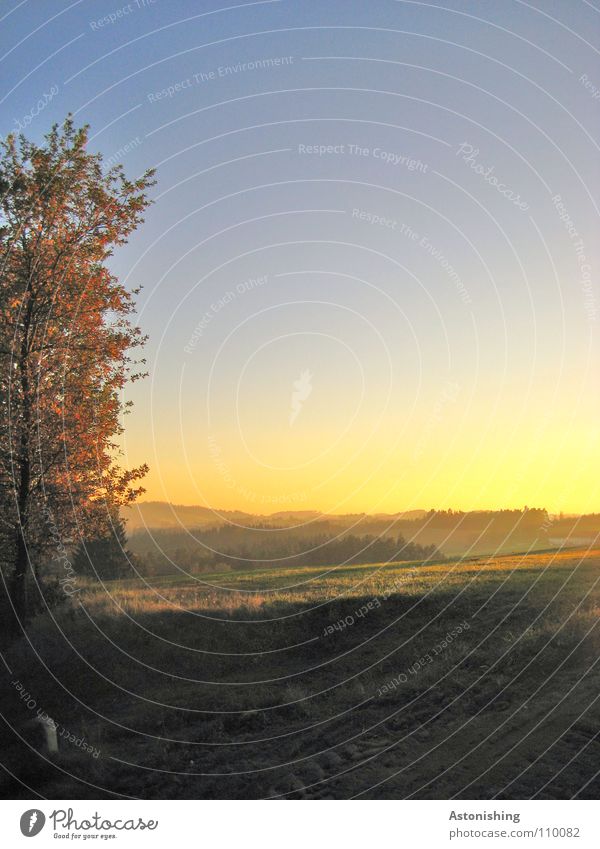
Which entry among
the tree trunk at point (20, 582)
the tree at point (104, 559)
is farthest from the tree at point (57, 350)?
the tree at point (104, 559)

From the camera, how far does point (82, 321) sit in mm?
21438

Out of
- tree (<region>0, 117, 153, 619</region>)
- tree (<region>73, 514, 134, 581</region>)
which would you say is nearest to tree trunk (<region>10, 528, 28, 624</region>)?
tree (<region>0, 117, 153, 619</region>)

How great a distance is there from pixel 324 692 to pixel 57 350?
42.4ft

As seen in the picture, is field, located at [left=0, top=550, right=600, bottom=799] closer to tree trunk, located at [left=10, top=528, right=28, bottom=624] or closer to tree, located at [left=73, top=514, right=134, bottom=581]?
tree trunk, located at [left=10, top=528, right=28, bottom=624]

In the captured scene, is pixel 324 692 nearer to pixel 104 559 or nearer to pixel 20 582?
pixel 20 582

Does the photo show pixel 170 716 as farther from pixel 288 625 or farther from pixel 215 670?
pixel 288 625

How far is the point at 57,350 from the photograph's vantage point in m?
21.1

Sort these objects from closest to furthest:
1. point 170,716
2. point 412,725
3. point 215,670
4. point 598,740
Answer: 1. point 598,740
2. point 412,725
3. point 170,716
4. point 215,670

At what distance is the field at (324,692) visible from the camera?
1119cm

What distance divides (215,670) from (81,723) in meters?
3.36

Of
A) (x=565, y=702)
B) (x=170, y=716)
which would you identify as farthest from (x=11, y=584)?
(x=565, y=702)

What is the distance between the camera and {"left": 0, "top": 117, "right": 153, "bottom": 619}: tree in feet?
66.3

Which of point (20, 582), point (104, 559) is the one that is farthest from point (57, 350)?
point (104, 559)

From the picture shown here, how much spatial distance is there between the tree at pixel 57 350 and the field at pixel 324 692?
3270mm
